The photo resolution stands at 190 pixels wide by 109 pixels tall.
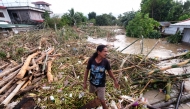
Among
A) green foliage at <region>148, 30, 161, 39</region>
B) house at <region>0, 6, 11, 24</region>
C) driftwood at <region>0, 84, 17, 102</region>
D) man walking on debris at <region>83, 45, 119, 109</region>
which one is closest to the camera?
man walking on debris at <region>83, 45, 119, 109</region>

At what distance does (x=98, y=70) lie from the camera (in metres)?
2.23

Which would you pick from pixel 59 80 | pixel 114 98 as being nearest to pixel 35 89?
pixel 59 80

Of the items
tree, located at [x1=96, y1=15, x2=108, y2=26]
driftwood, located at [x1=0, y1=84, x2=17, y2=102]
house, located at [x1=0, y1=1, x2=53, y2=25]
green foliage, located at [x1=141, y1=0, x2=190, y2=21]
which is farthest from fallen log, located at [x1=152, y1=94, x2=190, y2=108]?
tree, located at [x1=96, y1=15, x2=108, y2=26]

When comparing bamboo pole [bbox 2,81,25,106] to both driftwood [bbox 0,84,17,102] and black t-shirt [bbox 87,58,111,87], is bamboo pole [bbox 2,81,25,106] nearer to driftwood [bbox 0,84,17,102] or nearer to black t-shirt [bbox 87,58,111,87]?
driftwood [bbox 0,84,17,102]

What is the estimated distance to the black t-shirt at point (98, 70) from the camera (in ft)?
7.19

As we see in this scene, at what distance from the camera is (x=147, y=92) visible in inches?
147

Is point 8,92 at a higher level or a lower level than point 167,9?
lower

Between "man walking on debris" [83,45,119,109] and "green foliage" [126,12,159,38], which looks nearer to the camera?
"man walking on debris" [83,45,119,109]

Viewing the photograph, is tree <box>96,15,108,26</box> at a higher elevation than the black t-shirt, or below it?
higher

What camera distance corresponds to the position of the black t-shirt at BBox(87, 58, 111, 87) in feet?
7.19

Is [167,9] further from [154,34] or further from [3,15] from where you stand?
[3,15]

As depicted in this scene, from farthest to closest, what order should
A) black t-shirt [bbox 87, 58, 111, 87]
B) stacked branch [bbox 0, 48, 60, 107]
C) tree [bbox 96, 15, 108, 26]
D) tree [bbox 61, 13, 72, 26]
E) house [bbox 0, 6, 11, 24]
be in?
tree [bbox 96, 15, 108, 26] → tree [bbox 61, 13, 72, 26] → house [bbox 0, 6, 11, 24] → stacked branch [bbox 0, 48, 60, 107] → black t-shirt [bbox 87, 58, 111, 87]

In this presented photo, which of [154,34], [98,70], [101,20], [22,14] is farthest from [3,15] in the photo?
[154,34]

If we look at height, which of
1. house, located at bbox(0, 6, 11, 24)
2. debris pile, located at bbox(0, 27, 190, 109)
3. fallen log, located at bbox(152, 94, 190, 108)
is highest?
house, located at bbox(0, 6, 11, 24)
